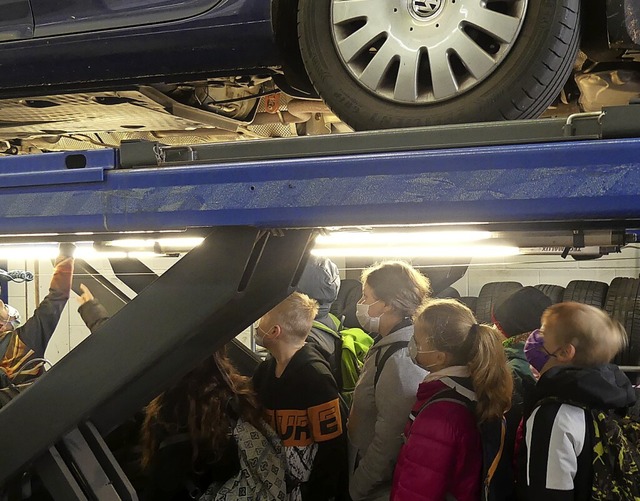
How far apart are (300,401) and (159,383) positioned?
37.3 inches

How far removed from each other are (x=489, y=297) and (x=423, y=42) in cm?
434

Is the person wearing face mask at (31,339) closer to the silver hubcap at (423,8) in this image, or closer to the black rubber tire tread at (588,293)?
the silver hubcap at (423,8)

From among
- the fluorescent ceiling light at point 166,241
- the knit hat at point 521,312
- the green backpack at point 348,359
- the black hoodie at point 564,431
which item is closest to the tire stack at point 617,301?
the knit hat at point 521,312

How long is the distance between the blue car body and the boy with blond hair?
3.17 ft

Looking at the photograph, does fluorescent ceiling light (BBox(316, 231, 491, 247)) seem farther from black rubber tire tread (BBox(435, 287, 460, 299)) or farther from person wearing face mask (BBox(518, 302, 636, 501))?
black rubber tire tread (BBox(435, 287, 460, 299))

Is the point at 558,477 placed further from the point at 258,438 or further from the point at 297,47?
the point at 297,47

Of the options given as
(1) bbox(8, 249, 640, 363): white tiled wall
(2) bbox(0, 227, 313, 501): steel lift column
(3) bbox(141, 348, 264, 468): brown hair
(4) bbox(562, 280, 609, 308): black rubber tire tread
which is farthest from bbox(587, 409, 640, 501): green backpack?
(1) bbox(8, 249, 640, 363): white tiled wall

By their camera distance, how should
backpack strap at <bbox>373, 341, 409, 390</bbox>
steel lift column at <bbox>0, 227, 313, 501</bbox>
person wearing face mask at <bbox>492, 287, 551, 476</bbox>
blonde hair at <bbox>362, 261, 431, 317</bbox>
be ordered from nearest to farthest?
1. steel lift column at <bbox>0, 227, 313, 501</bbox>
2. backpack strap at <bbox>373, 341, 409, 390</bbox>
3. blonde hair at <bbox>362, 261, 431, 317</bbox>
4. person wearing face mask at <bbox>492, 287, 551, 476</bbox>

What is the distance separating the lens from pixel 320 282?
347 cm

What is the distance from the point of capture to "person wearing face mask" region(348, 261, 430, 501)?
8.21 ft

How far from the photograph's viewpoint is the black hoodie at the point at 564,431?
217 centimetres

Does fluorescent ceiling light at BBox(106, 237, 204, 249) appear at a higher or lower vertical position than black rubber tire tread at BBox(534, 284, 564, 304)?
higher

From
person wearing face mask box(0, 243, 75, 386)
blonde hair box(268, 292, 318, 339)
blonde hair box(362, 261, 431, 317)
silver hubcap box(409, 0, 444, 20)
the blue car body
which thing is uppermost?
silver hubcap box(409, 0, 444, 20)

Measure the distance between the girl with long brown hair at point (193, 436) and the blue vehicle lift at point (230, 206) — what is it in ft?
2.05
